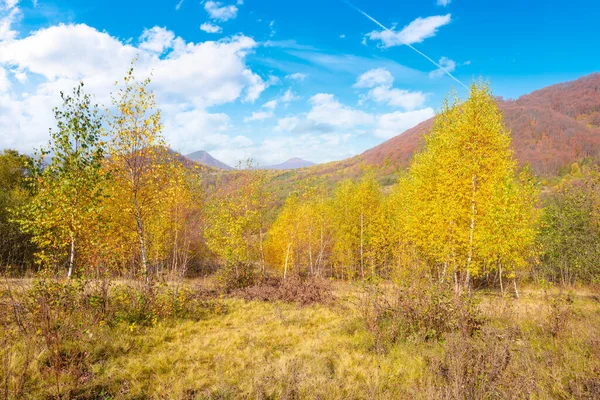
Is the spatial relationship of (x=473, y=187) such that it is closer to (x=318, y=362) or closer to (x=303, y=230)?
(x=318, y=362)

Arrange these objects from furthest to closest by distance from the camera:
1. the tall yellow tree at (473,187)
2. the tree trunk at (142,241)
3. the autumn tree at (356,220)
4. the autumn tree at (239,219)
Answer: the autumn tree at (356,220), the autumn tree at (239,219), the tall yellow tree at (473,187), the tree trunk at (142,241)

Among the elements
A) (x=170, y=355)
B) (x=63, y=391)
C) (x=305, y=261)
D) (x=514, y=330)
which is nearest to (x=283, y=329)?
(x=170, y=355)

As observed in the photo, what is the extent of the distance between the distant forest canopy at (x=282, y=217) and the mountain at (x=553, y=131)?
5085 cm

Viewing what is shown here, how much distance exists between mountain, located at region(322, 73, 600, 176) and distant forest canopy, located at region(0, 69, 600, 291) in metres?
50.9

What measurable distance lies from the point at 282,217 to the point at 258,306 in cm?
1620

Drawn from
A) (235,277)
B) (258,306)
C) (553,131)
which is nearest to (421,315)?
Answer: (258,306)

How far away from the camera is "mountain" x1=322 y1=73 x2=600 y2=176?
311 ft

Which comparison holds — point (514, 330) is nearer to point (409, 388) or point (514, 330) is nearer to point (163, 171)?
point (409, 388)

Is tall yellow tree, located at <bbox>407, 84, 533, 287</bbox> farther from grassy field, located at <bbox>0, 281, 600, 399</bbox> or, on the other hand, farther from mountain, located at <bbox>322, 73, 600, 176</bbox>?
mountain, located at <bbox>322, 73, 600, 176</bbox>

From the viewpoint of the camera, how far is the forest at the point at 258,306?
223 inches

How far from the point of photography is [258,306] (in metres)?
13.3

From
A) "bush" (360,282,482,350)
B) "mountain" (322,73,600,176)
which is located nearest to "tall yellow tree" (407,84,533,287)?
"bush" (360,282,482,350)

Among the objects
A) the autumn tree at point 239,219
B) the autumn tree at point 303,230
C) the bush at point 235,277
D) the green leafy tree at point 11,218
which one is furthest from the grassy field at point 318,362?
the green leafy tree at point 11,218

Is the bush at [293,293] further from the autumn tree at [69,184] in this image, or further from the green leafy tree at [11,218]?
the green leafy tree at [11,218]
